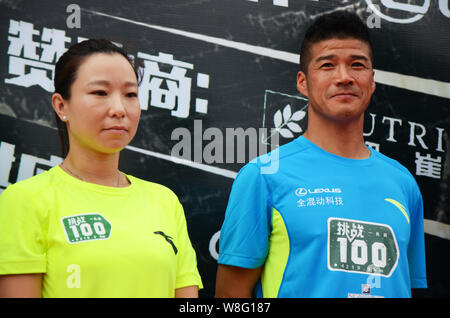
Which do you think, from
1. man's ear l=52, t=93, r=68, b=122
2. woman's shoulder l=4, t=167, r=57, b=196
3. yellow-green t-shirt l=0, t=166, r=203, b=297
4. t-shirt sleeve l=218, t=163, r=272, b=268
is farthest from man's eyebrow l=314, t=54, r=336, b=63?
woman's shoulder l=4, t=167, r=57, b=196

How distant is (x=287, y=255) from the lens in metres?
1.93

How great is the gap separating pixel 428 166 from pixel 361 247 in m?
0.84

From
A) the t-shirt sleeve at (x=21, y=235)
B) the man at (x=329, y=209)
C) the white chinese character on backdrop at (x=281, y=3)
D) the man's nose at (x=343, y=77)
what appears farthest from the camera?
the white chinese character on backdrop at (x=281, y=3)

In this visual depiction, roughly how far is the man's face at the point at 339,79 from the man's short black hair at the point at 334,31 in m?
0.02

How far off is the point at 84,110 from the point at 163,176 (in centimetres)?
70

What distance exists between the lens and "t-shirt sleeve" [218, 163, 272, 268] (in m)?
1.96

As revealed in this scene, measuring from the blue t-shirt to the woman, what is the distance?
0.24 m

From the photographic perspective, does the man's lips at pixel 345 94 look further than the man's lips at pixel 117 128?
Yes

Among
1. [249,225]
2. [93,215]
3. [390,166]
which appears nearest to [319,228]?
[249,225]

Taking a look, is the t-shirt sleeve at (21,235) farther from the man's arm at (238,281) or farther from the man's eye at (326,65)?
the man's eye at (326,65)

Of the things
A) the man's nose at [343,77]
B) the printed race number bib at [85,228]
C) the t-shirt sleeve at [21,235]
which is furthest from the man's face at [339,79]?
the t-shirt sleeve at [21,235]

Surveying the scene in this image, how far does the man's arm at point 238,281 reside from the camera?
2.00 metres
